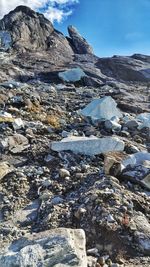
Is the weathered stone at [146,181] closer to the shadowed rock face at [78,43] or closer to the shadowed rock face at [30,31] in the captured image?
the shadowed rock face at [30,31]

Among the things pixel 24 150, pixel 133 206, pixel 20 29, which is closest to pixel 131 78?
pixel 20 29

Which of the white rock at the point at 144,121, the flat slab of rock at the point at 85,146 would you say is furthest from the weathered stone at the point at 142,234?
the white rock at the point at 144,121

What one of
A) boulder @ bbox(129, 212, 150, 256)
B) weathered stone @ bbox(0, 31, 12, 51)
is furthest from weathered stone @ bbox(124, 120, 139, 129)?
weathered stone @ bbox(0, 31, 12, 51)

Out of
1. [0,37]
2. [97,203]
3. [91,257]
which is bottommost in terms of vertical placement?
[91,257]

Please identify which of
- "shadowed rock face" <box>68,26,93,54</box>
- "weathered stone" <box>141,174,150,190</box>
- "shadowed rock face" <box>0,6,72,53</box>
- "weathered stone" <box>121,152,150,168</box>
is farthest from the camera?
"shadowed rock face" <box>68,26,93,54</box>

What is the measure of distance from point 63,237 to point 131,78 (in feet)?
102

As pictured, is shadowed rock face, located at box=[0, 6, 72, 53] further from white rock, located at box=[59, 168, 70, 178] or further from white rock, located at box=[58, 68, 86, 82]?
white rock, located at box=[59, 168, 70, 178]

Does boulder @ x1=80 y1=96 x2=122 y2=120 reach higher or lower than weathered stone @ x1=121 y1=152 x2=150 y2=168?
higher

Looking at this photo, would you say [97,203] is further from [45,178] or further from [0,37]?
[0,37]

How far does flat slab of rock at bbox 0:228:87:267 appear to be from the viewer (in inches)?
137

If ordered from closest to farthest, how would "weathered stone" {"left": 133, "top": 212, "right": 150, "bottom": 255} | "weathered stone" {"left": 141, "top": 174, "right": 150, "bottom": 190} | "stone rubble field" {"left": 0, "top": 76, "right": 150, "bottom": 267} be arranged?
1. "stone rubble field" {"left": 0, "top": 76, "right": 150, "bottom": 267}
2. "weathered stone" {"left": 133, "top": 212, "right": 150, "bottom": 255}
3. "weathered stone" {"left": 141, "top": 174, "right": 150, "bottom": 190}

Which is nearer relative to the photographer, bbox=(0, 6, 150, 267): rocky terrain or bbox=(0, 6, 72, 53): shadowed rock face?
bbox=(0, 6, 150, 267): rocky terrain

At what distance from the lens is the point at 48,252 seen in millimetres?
3590

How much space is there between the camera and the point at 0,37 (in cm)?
3606
